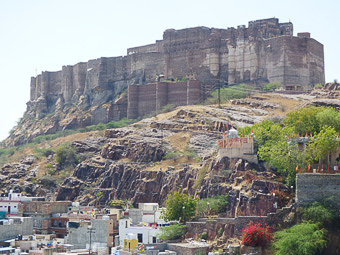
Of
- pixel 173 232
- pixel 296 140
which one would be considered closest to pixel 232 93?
pixel 296 140

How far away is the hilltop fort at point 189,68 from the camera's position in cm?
8881

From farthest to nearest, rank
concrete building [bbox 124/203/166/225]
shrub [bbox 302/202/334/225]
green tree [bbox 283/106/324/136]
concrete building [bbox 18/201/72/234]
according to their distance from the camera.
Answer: concrete building [bbox 18/201/72/234], concrete building [bbox 124/203/166/225], green tree [bbox 283/106/324/136], shrub [bbox 302/202/334/225]

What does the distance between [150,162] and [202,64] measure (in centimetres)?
2667

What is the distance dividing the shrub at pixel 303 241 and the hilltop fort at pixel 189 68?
44.1m

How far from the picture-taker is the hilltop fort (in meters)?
88.8

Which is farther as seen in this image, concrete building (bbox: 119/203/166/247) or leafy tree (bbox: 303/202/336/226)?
concrete building (bbox: 119/203/166/247)

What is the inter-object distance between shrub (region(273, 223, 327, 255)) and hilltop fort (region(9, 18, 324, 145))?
44136mm

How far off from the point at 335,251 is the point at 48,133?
72.5 metres

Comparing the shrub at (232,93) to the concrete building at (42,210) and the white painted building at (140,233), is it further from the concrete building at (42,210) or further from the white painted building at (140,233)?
the white painted building at (140,233)

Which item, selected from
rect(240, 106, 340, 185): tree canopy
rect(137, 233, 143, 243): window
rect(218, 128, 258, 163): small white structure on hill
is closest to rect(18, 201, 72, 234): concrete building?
rect(137, 233, 143, 243): window

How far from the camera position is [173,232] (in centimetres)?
5216

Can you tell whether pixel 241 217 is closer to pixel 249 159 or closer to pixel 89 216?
pixel 249 159

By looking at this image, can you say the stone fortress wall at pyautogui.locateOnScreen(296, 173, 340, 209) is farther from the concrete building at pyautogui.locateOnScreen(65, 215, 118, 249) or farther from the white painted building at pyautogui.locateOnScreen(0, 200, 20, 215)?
the white painted building at pyautogui.locateOnScreen(0, 200, 20, 215)

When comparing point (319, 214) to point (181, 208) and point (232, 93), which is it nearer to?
point (181, 208)
